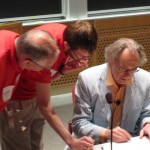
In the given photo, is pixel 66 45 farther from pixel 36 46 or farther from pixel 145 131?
pixel 145 131

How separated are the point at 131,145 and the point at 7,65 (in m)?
0.80

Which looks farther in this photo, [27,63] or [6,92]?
[6,92]

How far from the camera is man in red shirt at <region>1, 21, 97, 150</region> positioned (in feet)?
6.17

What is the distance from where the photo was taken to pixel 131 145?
6.06 feet

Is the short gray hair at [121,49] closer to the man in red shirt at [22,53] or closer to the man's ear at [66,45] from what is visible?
the man's ear at [66,45]

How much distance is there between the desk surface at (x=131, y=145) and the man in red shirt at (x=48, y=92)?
0.07 metres

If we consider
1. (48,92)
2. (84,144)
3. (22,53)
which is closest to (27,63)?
(22,53)

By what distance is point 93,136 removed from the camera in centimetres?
200

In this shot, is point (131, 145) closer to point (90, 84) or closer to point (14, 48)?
point (90, 84)

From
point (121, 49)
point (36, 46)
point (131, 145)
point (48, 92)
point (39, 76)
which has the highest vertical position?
point (36, 46)

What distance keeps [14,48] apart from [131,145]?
821 mm

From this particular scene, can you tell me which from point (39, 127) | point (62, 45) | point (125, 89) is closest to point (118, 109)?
point (125, 89)

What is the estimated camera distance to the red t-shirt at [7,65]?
1.65 meters

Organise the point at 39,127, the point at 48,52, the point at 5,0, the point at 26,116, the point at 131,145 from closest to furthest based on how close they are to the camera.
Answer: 1. the point at 48,52
2. the point at 131,145
3. the point at 26,116
4. the point at 39,127
5. the point at 5,0
